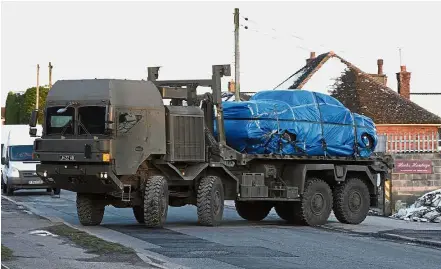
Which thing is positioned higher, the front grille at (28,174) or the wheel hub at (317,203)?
the front grille at (28,174)

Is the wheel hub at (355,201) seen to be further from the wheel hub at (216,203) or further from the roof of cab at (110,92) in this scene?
the roof of cab at (110,92)

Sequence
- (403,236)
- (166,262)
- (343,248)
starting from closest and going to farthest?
(166,262), (343,248), (403,236)

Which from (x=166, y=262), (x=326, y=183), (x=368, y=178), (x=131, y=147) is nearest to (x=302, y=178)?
(x=326, y=183)

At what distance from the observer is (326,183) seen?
26422 millimetres

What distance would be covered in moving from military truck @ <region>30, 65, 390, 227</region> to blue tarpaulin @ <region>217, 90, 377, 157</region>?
292mm

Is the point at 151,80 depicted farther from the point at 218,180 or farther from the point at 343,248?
the point at 343,248

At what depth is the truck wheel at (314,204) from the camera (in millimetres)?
25438

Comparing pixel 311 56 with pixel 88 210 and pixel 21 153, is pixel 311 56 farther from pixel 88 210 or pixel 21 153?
pixel 88 210

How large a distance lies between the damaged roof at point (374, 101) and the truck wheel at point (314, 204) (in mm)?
36083

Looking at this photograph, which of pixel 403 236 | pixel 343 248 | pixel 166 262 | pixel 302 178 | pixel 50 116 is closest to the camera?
pixel 166 262

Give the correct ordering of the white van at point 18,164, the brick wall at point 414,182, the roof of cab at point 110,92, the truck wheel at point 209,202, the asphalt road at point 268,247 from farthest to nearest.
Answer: the white van at point 18,164
the brick wall at point 414,182
the truck wheel at point 209,202
the roof of cab at point 110,92
the asphalt road at point 268,247

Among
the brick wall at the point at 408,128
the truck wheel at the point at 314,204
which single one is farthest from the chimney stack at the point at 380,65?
the truck wheel at the point at 314,204

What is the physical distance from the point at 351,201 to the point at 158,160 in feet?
19.8

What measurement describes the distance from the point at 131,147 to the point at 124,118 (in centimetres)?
65
